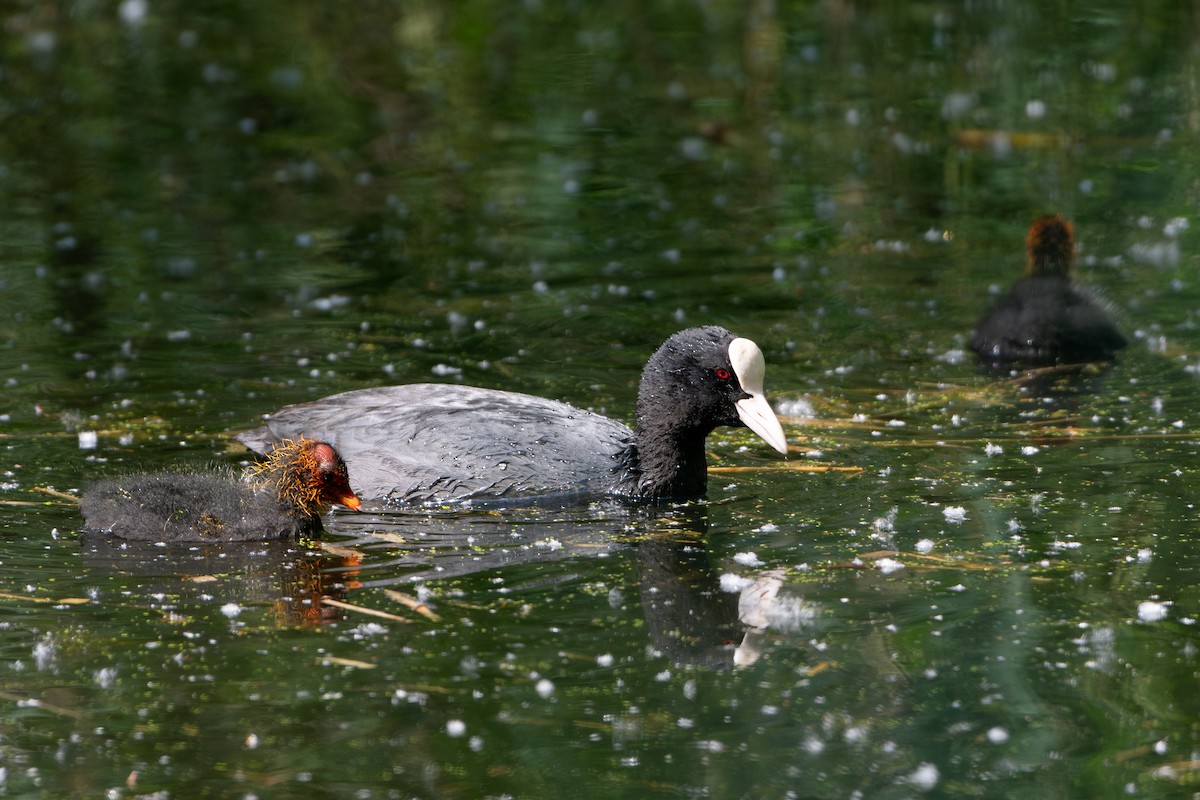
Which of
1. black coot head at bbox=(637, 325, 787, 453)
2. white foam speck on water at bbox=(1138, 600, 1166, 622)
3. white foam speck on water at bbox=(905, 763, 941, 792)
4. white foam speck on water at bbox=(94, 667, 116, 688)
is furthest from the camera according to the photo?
black coot head at bbox=(637, 325, 787, 453)

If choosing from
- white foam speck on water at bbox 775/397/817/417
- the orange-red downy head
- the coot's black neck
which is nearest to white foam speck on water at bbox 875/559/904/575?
the coot's black neck

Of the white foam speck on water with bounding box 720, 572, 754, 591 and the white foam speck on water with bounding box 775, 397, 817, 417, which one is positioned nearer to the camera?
the white foam speck on water with bounding box 720, 572, 754, 591

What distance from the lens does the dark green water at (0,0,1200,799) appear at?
18.6 ft

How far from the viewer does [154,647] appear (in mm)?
6406

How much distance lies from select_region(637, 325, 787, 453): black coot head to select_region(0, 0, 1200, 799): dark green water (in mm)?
407

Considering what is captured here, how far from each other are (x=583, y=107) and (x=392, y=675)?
1309cm

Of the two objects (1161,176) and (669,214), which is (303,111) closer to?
(669,214)

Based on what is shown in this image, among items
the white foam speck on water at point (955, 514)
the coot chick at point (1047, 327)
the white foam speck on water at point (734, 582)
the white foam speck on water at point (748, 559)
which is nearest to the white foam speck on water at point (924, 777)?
the white foam speck on water at point (734, 582)

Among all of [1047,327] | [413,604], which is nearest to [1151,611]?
[413,604]

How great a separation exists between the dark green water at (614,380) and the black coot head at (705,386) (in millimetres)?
407

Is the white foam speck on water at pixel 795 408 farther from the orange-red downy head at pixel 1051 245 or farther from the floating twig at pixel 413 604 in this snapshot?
the floating twig at pixel 413 604

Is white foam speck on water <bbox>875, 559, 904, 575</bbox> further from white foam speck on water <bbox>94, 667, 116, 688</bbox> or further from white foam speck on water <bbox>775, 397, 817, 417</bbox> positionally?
white foam speck on water <bbox>94, 667, 116, 688</bbox>

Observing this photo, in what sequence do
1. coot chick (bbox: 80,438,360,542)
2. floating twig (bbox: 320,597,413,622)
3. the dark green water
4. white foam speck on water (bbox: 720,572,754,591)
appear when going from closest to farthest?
the dark green water, floating twig (bbox: 320,597,413,622), white foam speck on water (bbox: 720,572,754,591), coot chick (bbox: 80,438,360,542)

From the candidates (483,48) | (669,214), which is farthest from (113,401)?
(483,48)
